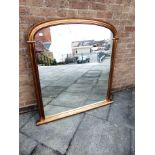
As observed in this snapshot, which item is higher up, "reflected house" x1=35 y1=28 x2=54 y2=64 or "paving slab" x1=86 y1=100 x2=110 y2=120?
"reflected house" x1=35 y1=28 x2=54 y2=64

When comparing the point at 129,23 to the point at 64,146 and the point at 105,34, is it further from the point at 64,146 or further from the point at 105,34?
the point at 64,146

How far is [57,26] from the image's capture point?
1809mm

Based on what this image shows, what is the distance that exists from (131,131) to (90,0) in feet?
5.48

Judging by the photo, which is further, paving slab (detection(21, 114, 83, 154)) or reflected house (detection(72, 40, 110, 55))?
reflected house (detection(72, 40, 110, 55))

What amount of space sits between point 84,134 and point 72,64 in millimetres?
835

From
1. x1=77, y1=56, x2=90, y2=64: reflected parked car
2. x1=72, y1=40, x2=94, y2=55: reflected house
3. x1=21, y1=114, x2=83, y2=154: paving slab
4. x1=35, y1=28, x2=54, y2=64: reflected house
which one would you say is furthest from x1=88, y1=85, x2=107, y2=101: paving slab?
x1=35, y1=28, x2=54, y2=64: reflected house

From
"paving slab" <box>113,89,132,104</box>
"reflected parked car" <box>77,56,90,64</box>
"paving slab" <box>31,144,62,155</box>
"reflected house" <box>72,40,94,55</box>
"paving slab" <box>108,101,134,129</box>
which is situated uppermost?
"reflected house" <box>72,40,94,55</box>

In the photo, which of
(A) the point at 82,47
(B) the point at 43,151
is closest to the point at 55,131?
(B) the point at 43,151

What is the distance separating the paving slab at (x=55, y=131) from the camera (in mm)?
1616

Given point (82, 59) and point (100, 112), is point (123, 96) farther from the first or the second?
point (82, 59)

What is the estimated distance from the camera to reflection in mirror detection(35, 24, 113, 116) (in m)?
1.82

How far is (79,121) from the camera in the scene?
199cm

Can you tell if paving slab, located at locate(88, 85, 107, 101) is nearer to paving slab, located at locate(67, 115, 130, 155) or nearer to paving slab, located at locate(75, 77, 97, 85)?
paving slab, located at locate(75, 77, 97, 85)
